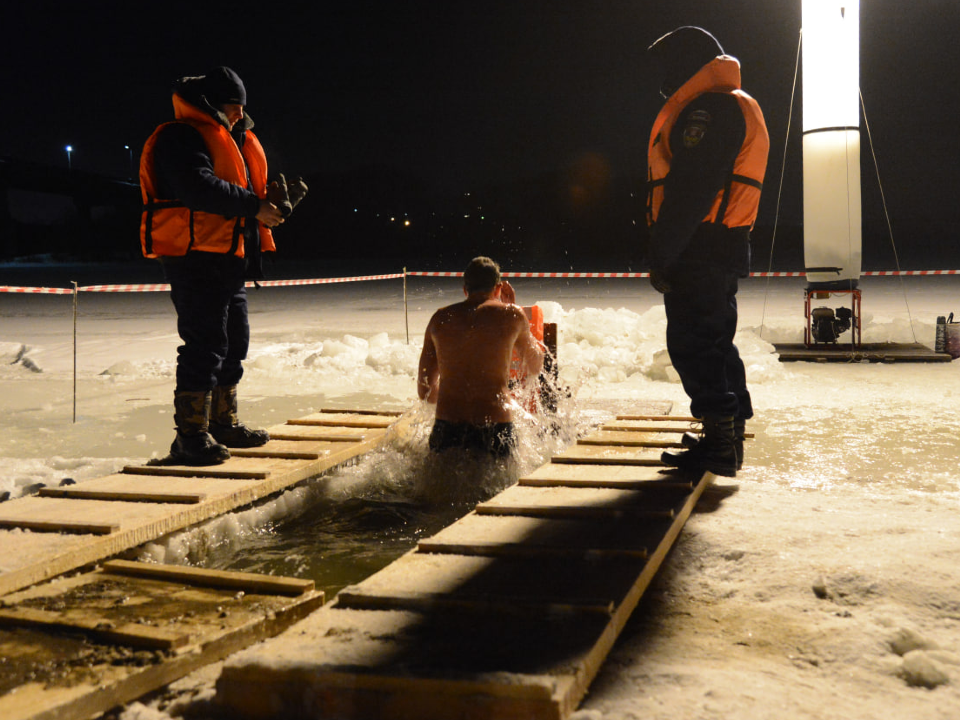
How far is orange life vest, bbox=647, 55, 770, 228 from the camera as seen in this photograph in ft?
11.8

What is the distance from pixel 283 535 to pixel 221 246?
1.34 metres

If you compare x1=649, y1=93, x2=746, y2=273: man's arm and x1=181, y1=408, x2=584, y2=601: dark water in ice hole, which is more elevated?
x1=649, y1=93, x2=746, y2=273: man's arm

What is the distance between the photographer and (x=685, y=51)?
12.1 ft

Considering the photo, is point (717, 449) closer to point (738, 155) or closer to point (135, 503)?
point (738, 155)

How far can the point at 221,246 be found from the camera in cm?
390

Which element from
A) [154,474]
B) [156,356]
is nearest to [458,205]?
[156,356]

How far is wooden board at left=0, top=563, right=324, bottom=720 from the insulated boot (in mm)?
1869

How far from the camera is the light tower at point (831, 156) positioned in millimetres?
9281

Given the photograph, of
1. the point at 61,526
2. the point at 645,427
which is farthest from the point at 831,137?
the point at 61,526

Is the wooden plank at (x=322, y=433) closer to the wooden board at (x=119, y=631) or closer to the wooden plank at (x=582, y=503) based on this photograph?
the wooden plank at (x=582, y=503)

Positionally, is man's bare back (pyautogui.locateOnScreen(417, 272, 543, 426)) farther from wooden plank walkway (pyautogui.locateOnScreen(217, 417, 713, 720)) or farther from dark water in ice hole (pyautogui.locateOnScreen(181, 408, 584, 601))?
wooden plank walkway (pyautogui.locateOnScreen(217, 417, 713, 720))

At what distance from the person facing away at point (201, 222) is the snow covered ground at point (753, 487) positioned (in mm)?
1130

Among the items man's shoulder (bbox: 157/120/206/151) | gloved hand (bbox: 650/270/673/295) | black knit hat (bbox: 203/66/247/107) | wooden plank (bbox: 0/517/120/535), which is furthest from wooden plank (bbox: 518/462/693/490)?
black knit hat (bbox: 203/66/247/107)

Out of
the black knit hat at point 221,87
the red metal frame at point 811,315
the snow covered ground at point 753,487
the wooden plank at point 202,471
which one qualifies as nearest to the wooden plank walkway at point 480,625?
the snow covered ground at point 753,487
